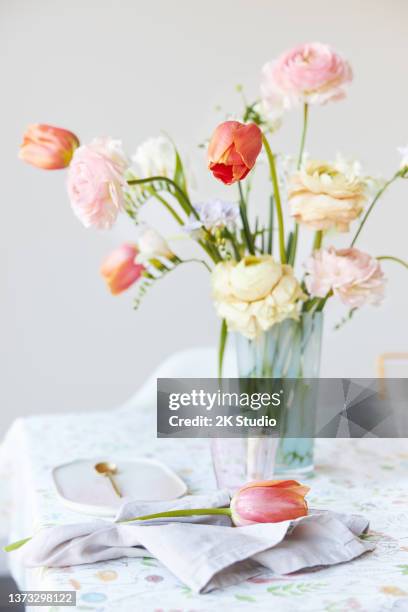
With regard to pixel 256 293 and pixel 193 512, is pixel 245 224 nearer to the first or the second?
pixel 256 293

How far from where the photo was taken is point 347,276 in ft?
3.67

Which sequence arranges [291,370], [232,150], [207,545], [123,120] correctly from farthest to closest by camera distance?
[123,120] < [291,370] < [232,150] < [207,545]

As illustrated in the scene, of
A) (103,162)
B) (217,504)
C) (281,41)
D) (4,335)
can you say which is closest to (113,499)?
(217,504)

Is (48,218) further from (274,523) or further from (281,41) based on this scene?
(274,523)

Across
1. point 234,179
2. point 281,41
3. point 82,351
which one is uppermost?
point 281,41

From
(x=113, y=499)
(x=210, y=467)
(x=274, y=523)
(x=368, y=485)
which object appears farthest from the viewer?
(x=210, y=467)

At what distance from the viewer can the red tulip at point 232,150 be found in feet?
3.08

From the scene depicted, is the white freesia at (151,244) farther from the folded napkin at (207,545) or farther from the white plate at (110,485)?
the folded napkin at (207,545)

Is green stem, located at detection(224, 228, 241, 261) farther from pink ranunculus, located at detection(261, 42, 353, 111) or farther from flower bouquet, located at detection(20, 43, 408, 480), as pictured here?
pink ranunculus, located at detection(261, 42, 353, 111)

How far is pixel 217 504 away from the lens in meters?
0.94

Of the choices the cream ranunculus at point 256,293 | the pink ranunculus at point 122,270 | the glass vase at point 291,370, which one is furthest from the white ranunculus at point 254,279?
the pink ranunculus at point 122,270

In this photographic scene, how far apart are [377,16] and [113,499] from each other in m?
2.67

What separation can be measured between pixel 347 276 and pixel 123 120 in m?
2.11

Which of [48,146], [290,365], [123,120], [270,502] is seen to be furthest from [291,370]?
[123,120]
